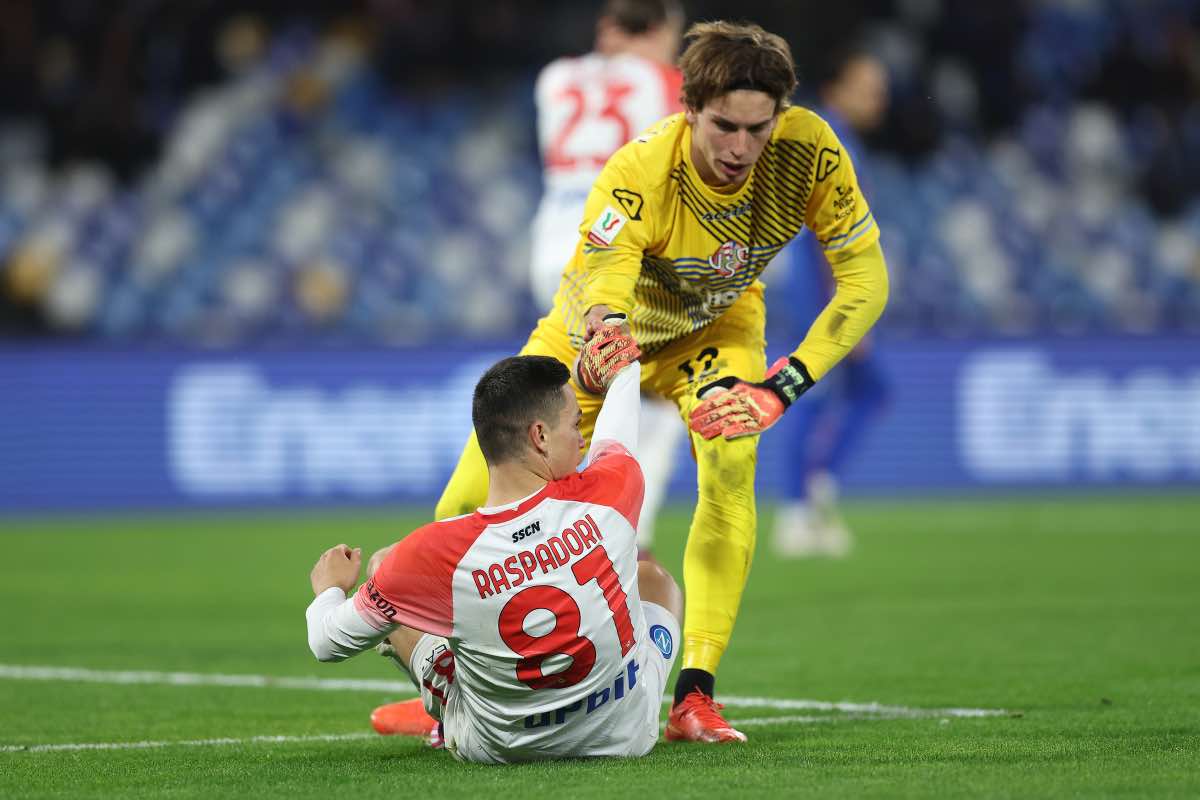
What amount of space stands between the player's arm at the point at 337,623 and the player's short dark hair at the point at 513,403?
488 mm

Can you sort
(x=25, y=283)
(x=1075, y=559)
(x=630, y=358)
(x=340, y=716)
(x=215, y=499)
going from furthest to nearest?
(x=25, y=283)
(x=215, y=499)
(x=1075, y=559)
(x=340, y=716)
(x=630, y=358)

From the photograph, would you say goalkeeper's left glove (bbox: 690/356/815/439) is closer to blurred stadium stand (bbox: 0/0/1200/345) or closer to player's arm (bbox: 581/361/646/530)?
player's arm (bbox: 581/361/646/530)

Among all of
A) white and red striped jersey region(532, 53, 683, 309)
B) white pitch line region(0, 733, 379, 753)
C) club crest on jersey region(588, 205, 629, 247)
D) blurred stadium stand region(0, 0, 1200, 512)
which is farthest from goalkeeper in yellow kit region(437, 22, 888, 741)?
blurred stadium stand region(0, 0, 1200, 512)

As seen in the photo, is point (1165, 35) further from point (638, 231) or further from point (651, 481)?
point (638, 231)

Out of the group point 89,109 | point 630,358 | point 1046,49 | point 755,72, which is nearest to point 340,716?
point 630,358

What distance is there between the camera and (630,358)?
471 cm

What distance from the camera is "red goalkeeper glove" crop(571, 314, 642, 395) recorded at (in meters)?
4.69

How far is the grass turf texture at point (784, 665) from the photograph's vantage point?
167 inches

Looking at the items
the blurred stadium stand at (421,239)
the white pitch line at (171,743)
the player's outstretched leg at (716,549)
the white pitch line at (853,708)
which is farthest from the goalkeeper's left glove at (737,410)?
the blurred stadium stand at (421,239)

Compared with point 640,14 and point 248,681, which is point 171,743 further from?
point 640,14

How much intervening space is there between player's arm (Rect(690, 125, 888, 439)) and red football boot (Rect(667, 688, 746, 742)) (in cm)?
77

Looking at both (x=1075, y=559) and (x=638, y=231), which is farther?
(x=1075, y=559)

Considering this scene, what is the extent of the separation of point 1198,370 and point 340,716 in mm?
11623

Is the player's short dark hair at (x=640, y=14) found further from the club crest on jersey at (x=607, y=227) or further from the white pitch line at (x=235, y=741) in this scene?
the white pitch line at (x=235, y=741)
